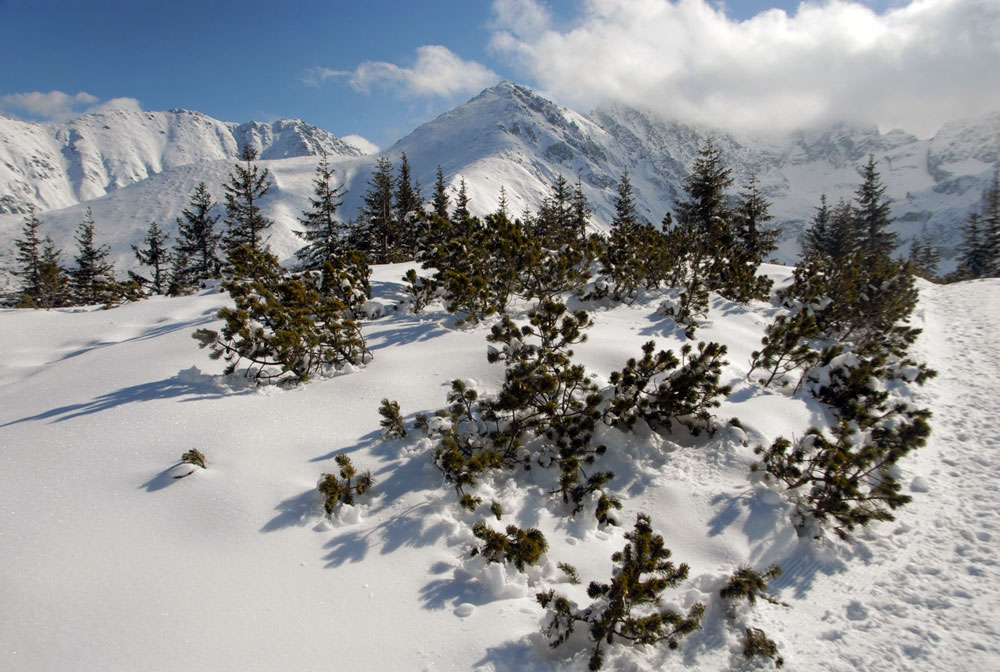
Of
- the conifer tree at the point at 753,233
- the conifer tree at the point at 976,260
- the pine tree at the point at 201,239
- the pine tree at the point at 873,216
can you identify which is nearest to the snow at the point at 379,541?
the conifer tree at the point at 753,233

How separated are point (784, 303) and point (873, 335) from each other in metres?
2.51

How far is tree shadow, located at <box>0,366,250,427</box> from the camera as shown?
5.77 metres

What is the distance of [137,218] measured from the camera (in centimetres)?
12381

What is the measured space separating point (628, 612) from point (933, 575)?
3.38 meters

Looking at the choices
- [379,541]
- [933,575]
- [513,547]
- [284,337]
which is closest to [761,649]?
[513,547]

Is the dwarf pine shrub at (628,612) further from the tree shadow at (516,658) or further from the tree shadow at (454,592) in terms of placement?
the tree shadow at (454,592)

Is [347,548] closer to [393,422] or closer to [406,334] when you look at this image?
[393,422]

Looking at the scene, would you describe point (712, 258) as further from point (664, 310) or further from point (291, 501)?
point (291, 501)

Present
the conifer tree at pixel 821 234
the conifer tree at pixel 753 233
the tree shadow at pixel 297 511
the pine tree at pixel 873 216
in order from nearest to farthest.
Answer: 1. the tree shadow at pixel 297 511
2. the conifer tree at pixel 753 233
3. the conifer tree at pixel 821 234
4. the pine tree at pixel 873 216

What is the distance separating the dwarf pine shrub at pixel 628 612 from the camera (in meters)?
3.28

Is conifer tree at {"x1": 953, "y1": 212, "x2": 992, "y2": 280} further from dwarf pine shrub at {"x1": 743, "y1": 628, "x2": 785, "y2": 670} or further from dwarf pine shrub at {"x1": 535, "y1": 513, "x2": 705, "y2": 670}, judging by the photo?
dwarf pine shrub at {"x1": 535, "y1": 513, "x2": 705, "y2": 670}

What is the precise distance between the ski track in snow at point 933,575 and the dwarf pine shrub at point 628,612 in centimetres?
108

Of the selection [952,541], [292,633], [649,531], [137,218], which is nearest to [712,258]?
[952,541]

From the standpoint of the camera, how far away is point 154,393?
6.33 m
